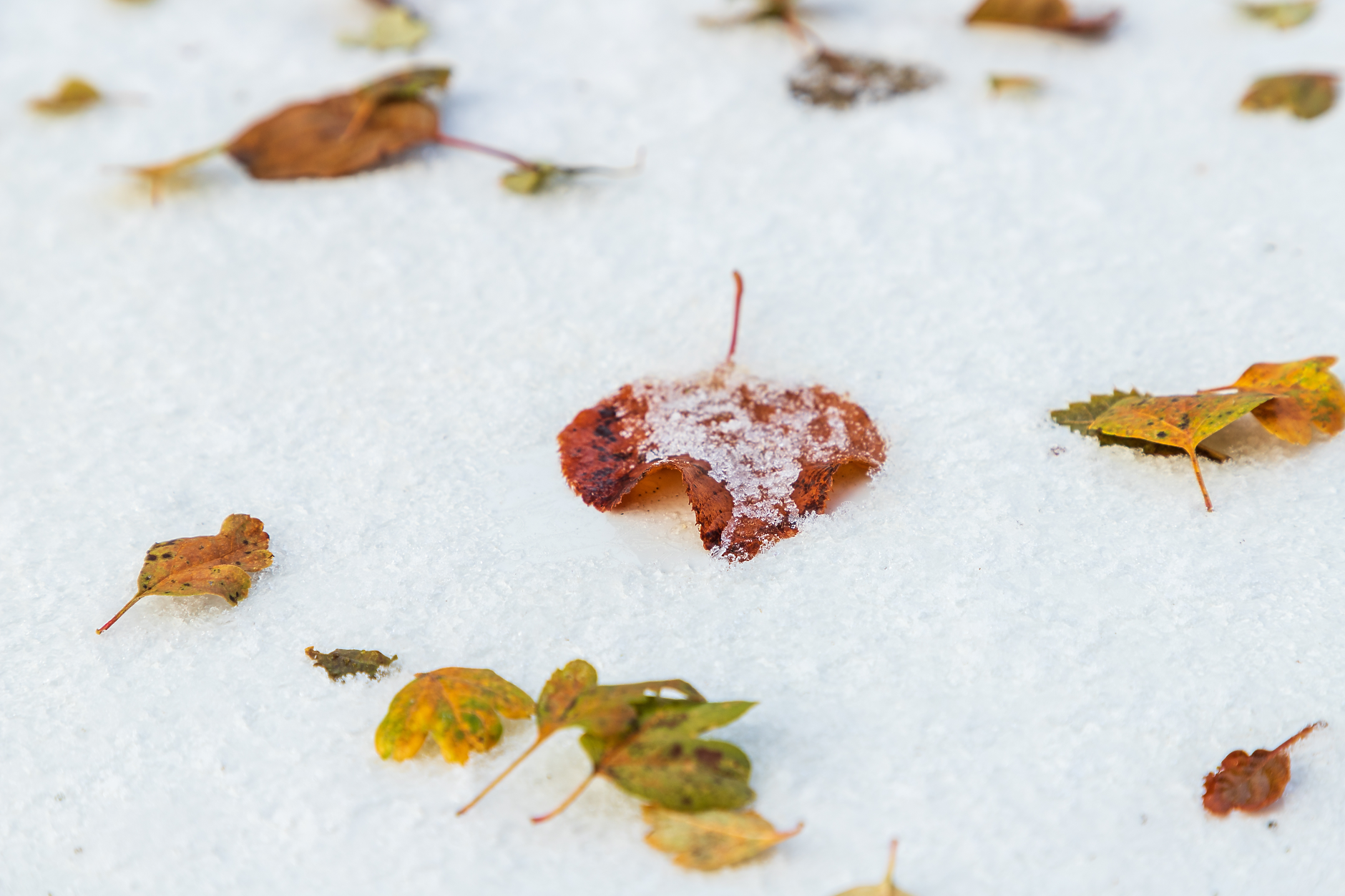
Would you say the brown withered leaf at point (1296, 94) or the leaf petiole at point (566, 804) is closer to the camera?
the leaf petiole at point (566, 804)

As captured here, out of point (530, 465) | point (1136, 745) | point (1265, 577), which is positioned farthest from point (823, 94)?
point (1136, 745)

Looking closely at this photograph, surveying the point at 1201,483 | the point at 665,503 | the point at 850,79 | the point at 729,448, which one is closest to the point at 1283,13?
the point at 850,79

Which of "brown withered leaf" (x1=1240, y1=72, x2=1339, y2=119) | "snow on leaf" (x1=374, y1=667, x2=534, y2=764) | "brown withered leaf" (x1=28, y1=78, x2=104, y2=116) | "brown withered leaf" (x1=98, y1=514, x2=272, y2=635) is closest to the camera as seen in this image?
"snow on leaf" (x1=374, y1=667, x2=534, y2=764)

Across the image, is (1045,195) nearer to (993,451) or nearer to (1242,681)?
(993,451)

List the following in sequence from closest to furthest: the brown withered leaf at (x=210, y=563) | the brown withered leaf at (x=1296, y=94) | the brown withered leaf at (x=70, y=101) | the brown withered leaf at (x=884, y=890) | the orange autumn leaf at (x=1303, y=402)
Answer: the brown withered leaf at (x=884, y=890), the brown withered leaf at (x=210, y=563), the orange autumn leaf at (x=1303, y=402), the brown withered leaf at (x=1296, y=94), the brown withered leaf at (x=70, y=101)

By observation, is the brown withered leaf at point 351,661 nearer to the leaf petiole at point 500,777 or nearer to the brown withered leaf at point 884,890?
the leaf petiole at point 500,777

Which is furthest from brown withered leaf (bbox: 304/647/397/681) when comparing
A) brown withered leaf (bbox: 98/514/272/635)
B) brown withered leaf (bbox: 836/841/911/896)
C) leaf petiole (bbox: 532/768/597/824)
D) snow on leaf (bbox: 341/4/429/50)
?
snow on leaf (bbox: 341/4/429/50)

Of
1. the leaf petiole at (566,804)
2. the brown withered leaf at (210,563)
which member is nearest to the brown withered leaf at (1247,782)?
the leaf petiole at (566,804)

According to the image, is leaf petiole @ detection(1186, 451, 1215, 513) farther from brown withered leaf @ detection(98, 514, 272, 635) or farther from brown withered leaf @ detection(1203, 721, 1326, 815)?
brown withered leaf @ detection(98, 514, 272, 635)
